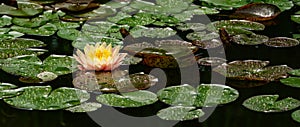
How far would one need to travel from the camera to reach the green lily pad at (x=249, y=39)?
93.7 inches

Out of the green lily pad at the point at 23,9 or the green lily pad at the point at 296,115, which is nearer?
the green lily pad at the point at 296,115

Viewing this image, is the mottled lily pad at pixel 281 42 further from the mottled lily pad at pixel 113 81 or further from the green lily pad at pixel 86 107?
the green lily pad at pixel 86 107

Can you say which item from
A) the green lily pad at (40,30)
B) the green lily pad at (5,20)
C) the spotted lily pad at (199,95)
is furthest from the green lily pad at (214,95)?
the green lily pad at (5,20)

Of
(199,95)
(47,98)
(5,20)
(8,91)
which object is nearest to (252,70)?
(199,95)

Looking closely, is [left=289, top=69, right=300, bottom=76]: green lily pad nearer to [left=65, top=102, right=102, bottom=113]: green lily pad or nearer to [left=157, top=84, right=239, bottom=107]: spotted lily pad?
[left=157, top=84, right=239, bottom=107]: spotted lily pad

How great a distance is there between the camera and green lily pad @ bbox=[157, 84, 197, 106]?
1.92 meters

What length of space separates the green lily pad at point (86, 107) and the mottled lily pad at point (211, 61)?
1.48 feet

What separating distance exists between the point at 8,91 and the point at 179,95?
0.51 meters

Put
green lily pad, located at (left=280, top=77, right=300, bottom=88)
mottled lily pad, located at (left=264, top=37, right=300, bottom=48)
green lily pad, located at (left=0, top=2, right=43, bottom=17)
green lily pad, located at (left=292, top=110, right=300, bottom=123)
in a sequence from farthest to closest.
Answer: green lily pad, located at (left=0, top=2, right=43, bottom=17)
mottled lily pad, located at (left=264, top=37, right=300, bottom=48)
green lily pad, located at (left=280, top=77, right=300, bottom=88)
green lily pad, located at (left=292, top=110, right=300, bottom=123)

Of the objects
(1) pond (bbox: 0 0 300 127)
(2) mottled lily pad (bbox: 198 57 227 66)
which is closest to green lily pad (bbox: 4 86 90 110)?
(1) pond (bbox: 0 0 300 127)

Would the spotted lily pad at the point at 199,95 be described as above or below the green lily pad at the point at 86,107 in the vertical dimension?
above

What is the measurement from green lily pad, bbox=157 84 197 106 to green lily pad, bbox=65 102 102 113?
191mm

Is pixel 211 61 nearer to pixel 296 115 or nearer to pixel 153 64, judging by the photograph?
pixel 153 64

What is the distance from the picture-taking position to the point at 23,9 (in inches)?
108
